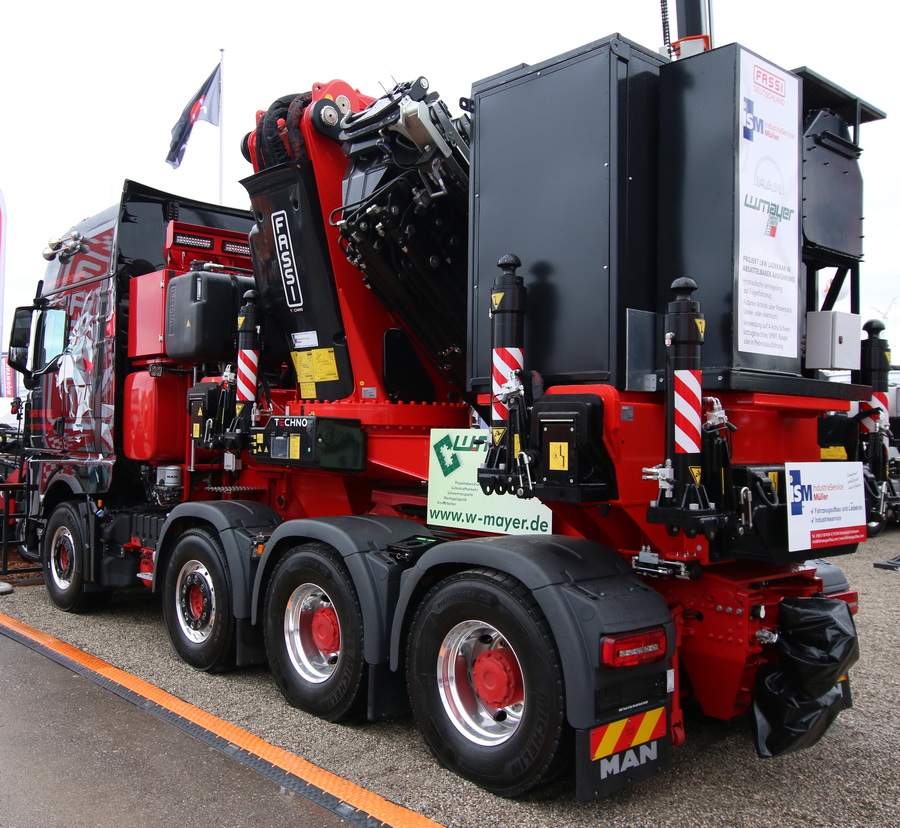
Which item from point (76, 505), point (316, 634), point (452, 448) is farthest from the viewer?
point (76, 505)

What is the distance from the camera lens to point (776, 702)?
11.8ft

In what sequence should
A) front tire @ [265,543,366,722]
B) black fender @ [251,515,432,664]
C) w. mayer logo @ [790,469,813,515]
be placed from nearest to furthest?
w. mayer logo @ [790,469,813,515], black fender @ [251,515,432,664], front tire @ [265,543,366,722]

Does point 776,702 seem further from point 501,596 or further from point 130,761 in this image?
point 130,761

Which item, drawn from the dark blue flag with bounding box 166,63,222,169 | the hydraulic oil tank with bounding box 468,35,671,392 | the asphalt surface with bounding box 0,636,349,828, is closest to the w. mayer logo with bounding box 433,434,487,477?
the hydraulic oil tank with bounding box 468,35,671,392

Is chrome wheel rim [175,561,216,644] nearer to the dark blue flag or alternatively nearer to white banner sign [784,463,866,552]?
white banner sign [784,463,866,552]

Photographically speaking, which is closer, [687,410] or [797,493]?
[687,410]

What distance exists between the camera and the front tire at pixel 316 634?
14.3 feet

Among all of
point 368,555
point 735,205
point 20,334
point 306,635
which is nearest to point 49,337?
point 20,334

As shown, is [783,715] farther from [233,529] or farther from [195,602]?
[195,602]

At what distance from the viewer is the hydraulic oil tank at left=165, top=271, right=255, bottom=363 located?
6.08 m

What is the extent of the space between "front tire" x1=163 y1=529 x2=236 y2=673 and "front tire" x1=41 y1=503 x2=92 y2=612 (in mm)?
1613

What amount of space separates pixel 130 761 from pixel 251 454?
202 cm

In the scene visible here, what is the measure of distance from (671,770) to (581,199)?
2.60 metres

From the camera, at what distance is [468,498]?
4406mm
